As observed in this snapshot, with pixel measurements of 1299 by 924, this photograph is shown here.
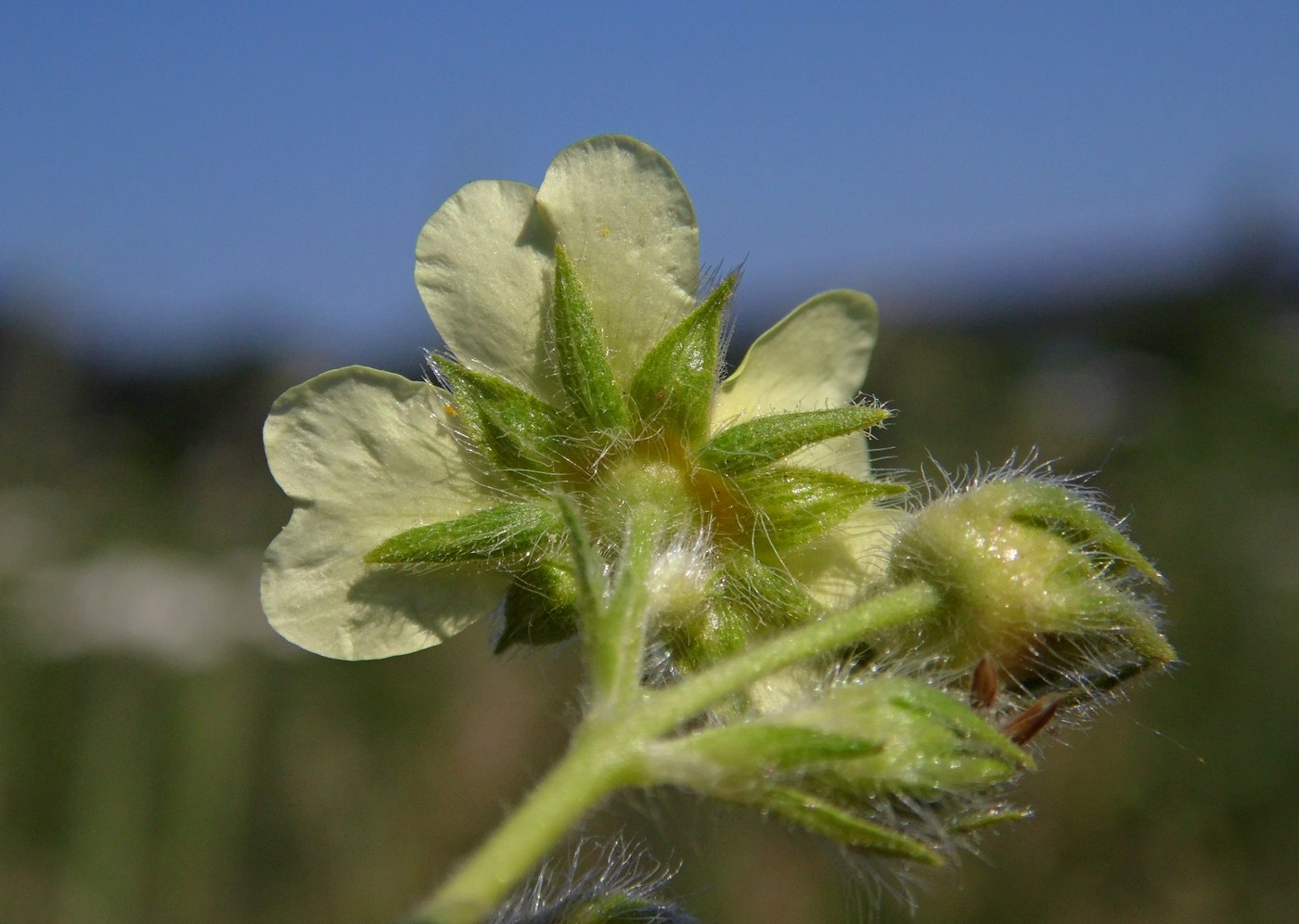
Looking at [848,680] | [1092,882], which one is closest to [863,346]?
[848,680]

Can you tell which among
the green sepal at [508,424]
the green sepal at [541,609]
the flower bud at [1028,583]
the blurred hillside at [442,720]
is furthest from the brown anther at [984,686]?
the blurred hillside at [442,720]

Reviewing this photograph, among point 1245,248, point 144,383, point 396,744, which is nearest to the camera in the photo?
point 396,744

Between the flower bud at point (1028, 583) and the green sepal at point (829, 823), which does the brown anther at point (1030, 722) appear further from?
the green sepal at point (829, 823)

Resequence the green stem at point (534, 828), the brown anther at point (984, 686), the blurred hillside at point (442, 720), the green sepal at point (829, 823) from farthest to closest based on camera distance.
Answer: the blurred hillside at point (442, 720) < the brown anther at point (984, 686) < the green sepal at point (829, 823) < the green stem at point (534, 828)

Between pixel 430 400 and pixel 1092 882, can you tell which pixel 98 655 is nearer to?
pixel 1092 882

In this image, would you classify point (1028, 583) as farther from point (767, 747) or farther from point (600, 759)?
point (600, 759)

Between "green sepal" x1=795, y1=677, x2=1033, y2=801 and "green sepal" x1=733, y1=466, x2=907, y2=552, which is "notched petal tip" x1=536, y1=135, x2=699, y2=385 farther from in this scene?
"green sepal" x1=795, y1=677, x2=1033, y2=801

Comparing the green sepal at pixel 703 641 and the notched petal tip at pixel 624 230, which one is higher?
the notched petal tip at pixel 624 230
